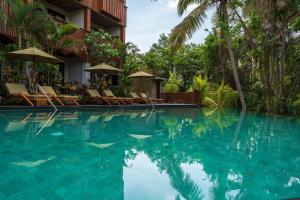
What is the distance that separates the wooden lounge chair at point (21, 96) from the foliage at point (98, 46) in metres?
6.14

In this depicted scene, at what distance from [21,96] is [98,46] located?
6.83 meters

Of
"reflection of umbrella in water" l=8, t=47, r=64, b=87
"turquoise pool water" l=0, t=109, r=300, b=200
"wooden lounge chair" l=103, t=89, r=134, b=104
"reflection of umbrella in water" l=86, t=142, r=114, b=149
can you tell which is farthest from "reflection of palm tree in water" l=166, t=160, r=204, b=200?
"wooden lounge chair" l=103, t=89, r=134, b=104

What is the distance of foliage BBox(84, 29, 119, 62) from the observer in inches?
691

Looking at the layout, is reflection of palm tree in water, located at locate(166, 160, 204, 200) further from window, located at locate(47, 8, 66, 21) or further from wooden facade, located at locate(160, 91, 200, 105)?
wooden facade, located at locate(160, 91, 200, 105)

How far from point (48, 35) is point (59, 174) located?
503 inches

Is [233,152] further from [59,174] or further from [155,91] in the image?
[155,91]

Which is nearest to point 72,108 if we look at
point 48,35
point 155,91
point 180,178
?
point 48,35

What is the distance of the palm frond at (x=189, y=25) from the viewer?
17156mm

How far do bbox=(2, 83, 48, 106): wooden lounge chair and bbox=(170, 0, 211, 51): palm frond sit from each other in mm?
8341

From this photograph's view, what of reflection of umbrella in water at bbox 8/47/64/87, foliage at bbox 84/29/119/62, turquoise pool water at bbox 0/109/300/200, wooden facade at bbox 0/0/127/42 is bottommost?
turquoise pool water at bbox 0/109/300/200

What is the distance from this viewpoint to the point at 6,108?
11016 mm

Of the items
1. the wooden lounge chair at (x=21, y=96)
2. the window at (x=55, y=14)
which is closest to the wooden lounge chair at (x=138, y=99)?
the window at (x=55, y=14)

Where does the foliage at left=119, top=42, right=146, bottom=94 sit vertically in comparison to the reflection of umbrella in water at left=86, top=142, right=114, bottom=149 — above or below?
above

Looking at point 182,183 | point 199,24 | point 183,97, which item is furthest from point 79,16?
point 182,183
